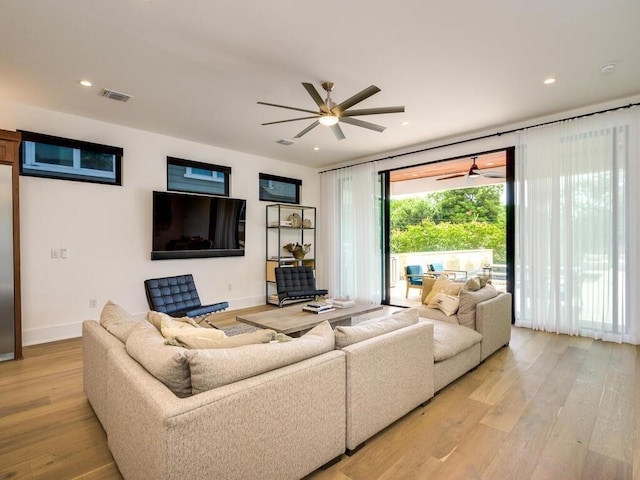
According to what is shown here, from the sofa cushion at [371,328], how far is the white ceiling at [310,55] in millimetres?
2141

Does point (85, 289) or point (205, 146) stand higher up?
point (205, 146)

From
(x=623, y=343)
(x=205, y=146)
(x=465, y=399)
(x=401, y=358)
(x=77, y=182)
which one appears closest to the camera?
(x=401, y=358)

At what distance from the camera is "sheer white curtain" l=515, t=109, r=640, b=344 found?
3.72 meters

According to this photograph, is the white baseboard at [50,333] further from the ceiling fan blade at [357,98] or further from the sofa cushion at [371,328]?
the ceiling fan blade at [357,98]

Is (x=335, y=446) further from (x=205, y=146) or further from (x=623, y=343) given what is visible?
(x=205, y=146)

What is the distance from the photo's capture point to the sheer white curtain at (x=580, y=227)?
12.2 feet

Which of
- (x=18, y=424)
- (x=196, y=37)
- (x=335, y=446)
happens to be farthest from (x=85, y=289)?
(x=335, y=446)

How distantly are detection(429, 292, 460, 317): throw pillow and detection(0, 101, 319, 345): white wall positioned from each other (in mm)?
3597

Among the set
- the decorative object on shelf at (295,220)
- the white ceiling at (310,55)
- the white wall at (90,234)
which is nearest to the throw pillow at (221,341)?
the white ceiling at (310,55)

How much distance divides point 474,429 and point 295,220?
494cm

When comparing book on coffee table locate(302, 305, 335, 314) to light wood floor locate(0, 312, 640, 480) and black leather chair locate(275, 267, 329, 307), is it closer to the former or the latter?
light wood floor locate(0, 312, 640, 480)

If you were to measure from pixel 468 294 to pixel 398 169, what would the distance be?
3244mm

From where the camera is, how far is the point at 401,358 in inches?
85.8

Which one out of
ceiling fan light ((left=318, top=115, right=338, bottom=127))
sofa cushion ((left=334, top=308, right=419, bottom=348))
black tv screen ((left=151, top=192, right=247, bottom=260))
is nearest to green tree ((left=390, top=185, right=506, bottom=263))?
black tv screen ((left=151, top=192, right=247, bottom=260))
